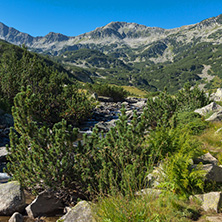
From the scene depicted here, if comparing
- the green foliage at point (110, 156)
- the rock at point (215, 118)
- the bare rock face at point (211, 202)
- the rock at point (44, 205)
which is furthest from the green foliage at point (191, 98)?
the rock at point (44, 205)

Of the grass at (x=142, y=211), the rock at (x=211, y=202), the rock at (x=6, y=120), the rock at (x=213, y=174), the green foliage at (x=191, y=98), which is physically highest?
the green foliage at (x=191, y=98)

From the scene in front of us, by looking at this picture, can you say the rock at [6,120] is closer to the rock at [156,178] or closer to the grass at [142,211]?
the rock at [156,178]

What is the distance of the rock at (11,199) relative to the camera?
5.58 meters

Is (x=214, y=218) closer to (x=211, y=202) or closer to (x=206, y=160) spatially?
(x=211, y=202)

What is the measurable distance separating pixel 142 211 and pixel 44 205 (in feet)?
12.2

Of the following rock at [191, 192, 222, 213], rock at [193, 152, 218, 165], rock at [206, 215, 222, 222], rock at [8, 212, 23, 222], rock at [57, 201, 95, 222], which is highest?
rock at [193, 152, 218, 165]

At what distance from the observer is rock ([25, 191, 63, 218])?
5.50 metres

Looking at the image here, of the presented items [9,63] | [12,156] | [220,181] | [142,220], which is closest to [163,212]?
[142,220]

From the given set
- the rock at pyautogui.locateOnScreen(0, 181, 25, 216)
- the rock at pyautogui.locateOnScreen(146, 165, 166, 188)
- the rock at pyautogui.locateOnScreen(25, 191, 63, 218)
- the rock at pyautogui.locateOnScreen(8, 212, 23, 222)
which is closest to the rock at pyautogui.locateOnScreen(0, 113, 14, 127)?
the rock at pyautogui.locateOnScreen(0, 181, 25, 216)

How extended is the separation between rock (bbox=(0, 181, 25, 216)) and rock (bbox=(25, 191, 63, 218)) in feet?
1.08

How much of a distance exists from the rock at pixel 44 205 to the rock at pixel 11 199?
329mm

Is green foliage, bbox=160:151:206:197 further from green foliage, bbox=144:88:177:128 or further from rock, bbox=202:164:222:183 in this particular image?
green foliage, bbox=144:88:177:128

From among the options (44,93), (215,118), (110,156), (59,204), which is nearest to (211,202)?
(110,156)

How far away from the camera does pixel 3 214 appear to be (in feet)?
18.2
